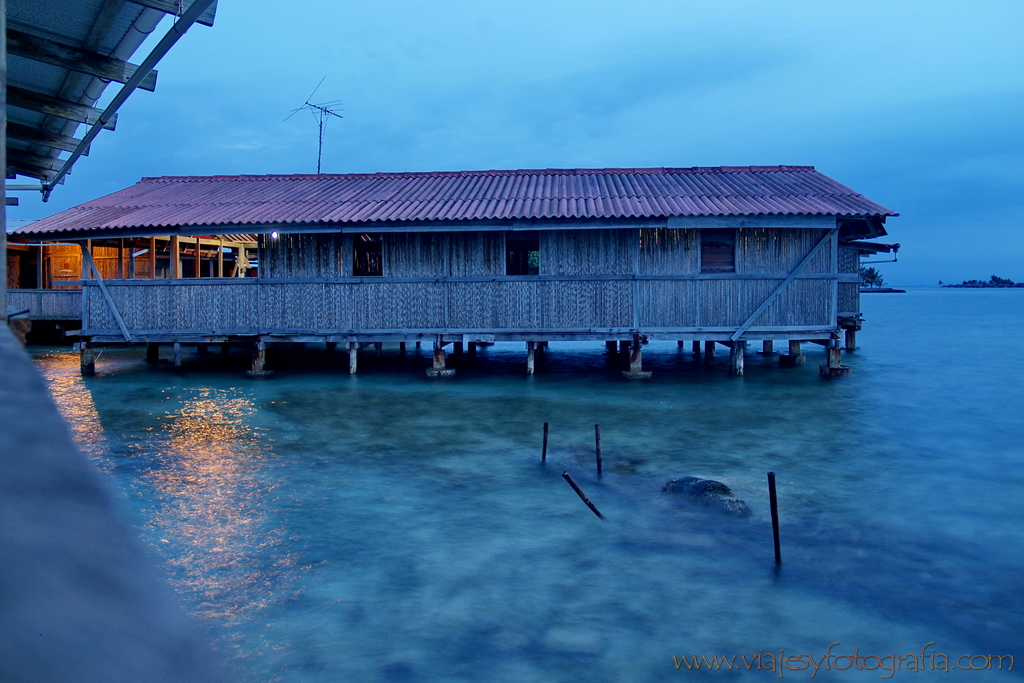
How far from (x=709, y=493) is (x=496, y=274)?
9.20 metres

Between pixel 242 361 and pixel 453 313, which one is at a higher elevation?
pixel 453 313

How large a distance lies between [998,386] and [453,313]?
14.4 meters

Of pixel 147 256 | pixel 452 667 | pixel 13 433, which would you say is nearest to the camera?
pixel 13 433

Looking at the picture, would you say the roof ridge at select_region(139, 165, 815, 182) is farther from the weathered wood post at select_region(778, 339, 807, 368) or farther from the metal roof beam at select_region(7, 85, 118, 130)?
the metal roof beam at select_region(7, 85, 118, 130)

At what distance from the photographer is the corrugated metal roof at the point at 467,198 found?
15492mm

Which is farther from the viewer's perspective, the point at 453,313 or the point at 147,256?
the point at 147,256

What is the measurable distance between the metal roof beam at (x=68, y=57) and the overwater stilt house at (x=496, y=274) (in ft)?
29.2

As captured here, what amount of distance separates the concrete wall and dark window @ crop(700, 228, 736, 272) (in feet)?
53.2

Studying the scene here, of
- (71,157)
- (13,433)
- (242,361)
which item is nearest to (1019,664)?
(13,433)

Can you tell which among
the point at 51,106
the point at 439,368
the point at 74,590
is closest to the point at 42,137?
the point at 51,106

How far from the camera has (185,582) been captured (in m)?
6.11

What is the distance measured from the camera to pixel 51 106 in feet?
23.8

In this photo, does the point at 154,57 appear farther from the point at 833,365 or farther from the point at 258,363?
the point at 833,365

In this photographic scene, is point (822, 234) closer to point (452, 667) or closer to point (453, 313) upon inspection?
point (453, 313)
